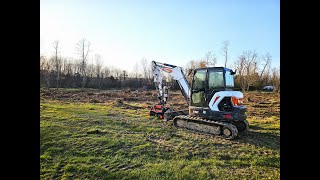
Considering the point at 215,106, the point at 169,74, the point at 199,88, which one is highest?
the point at 169,74

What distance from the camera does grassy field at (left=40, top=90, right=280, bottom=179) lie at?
2.71 m

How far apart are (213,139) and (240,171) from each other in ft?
5.40

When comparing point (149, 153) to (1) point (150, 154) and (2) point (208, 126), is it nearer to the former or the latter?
(1) point (150, 154)

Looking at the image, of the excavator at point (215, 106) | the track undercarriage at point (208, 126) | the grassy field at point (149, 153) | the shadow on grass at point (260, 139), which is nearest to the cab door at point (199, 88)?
the excavator at point (215, 106)

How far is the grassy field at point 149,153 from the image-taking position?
8.89 ft

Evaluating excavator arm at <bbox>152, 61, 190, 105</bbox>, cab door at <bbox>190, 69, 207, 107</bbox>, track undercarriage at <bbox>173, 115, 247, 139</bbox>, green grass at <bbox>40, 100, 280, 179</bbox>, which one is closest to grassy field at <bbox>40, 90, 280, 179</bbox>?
green grass at <bbox>40, 100, 280, 179</bbox>

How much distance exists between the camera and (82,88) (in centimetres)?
1121

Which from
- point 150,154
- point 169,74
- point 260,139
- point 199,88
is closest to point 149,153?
point 150,154

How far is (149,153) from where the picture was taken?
133 inches

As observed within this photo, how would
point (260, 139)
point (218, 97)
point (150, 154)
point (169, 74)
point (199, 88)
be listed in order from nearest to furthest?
point (150, 154)
point (260, 139)
point (218, 97)
point (199, 88)
point (169, 74)

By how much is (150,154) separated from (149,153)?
0.05 m

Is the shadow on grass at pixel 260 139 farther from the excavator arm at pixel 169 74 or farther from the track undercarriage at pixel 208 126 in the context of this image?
the excavator arm at pixel 169 74

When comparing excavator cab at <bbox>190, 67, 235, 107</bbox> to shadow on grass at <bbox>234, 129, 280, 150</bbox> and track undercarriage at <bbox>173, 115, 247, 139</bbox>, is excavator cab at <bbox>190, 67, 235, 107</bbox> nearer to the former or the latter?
track undercarriage at <bbox>173, 115, 247, 139</bbox>
